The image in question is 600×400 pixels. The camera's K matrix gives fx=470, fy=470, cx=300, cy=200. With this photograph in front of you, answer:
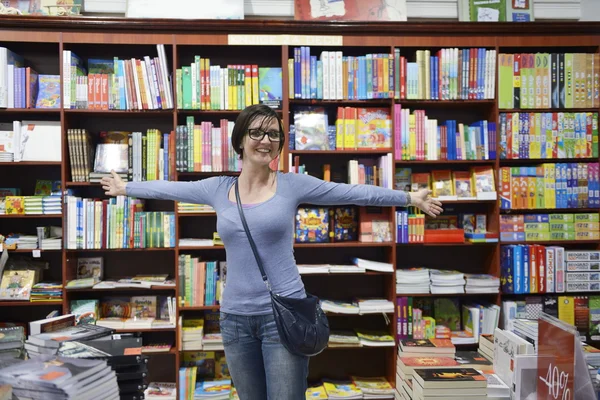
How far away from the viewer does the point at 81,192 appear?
329 centimetres

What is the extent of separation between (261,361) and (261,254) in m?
0.39

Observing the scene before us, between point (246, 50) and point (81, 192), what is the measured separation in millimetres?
1536

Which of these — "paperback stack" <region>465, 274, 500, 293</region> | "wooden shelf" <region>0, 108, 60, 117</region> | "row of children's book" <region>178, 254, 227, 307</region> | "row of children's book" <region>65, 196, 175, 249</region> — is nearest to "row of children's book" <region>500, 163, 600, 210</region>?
"paperback stack" <region>465, 274, 500, 293</region>

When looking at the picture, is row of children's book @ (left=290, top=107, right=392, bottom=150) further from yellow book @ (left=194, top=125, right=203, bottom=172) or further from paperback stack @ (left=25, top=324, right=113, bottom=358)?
paperback stack @ (left=25, top=324, right=113, bottom=358)

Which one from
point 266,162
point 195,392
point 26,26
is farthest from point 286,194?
point 26,26

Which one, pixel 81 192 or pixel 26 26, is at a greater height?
pixel 26 26

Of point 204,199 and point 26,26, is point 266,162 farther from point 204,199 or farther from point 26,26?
point 26,26

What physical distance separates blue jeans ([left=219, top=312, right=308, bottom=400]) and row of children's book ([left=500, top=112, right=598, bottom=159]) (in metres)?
2.27

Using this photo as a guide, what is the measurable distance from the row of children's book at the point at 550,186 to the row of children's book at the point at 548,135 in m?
0.08

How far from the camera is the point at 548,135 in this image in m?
3.20

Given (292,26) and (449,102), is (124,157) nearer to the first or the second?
(292,26)

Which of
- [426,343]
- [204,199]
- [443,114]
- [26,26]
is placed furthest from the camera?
[443,114]

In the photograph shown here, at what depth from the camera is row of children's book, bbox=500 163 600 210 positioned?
3191 mm

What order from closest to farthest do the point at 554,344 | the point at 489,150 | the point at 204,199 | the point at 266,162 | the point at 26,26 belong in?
1. the point at 554,344
2. the point at 266,162
3. the point at 204,199
4. the point at 26,26
5. the point at 489,150
